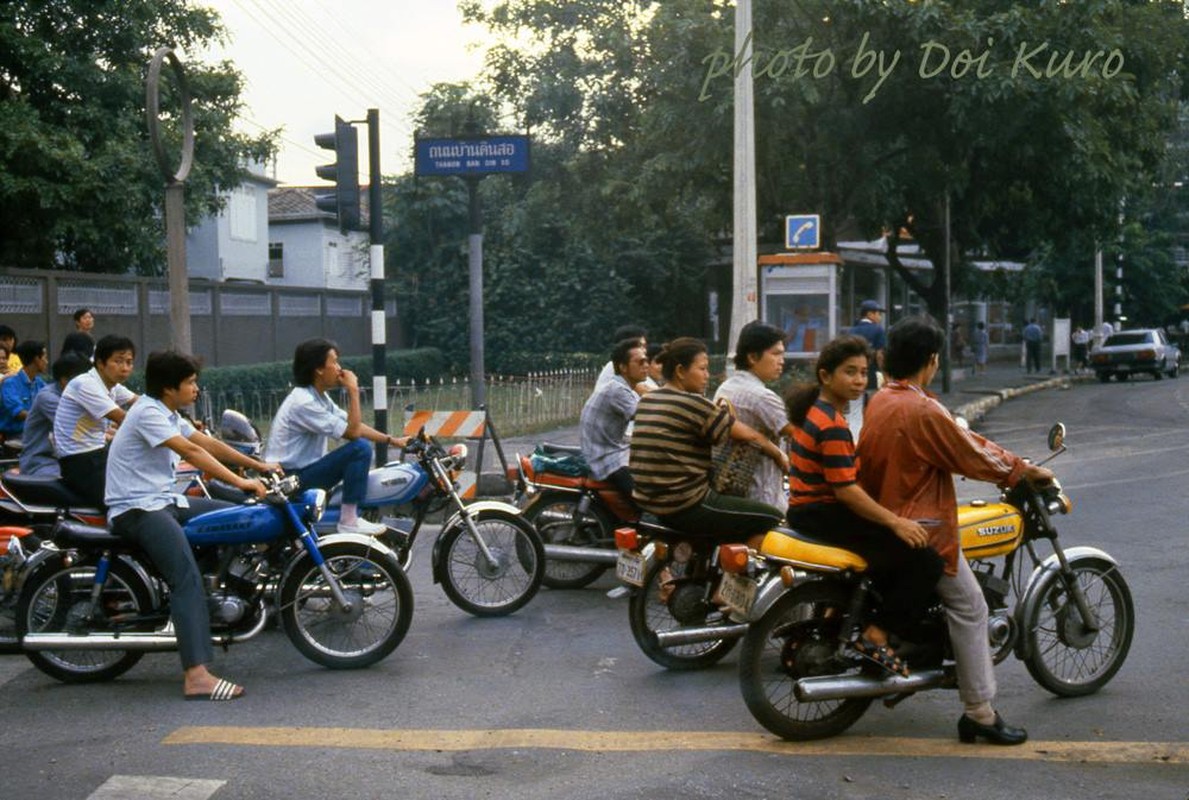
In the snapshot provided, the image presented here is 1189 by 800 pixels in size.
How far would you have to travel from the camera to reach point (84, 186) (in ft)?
68.7

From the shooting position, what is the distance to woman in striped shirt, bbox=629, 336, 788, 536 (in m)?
6.92

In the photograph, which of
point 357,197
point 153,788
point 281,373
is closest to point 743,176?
point 357,197

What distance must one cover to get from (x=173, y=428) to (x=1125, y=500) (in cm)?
919

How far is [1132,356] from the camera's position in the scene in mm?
38500

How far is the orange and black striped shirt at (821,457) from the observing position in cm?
573

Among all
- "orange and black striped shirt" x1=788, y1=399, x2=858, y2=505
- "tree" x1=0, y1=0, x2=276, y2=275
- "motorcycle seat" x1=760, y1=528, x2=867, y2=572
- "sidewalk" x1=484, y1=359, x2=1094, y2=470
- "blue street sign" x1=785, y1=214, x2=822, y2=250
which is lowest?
"sidewalk" x1=484, y1=359, x2=1094, y2=470

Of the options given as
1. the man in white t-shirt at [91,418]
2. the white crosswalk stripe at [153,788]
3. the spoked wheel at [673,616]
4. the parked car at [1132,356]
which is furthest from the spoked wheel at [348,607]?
the parked car at [1132,356]

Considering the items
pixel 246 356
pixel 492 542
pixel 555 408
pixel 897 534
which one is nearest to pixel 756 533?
pixel 897 534

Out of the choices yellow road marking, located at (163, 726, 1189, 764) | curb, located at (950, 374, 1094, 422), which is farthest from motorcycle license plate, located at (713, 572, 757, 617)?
curb, located at (950, 374, 1094, 422)

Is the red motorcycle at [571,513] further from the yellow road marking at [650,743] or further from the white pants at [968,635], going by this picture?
the white pants at [968,635]

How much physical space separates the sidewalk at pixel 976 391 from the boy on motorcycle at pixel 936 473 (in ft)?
35.6

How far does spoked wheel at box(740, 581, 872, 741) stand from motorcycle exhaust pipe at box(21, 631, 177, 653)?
2.92m

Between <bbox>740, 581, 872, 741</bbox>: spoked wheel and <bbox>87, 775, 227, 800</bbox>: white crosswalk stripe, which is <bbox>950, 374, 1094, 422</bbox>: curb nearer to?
<bbox>740, 581, 872, 741</bbox>: spoked wheel

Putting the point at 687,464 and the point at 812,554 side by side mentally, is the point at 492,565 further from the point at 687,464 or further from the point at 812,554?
the point at 812,554
